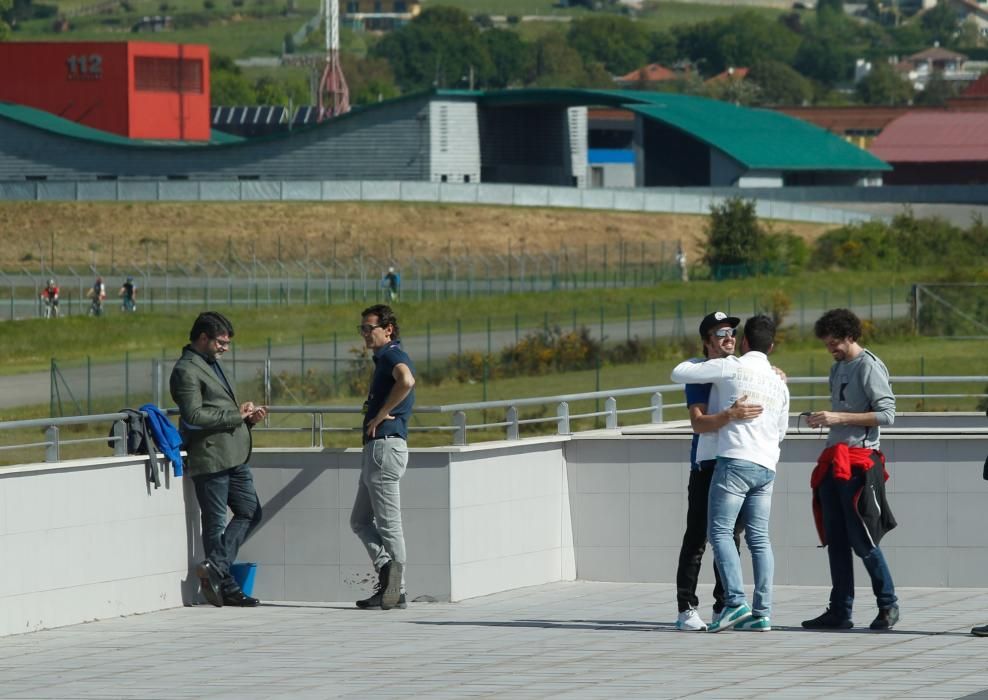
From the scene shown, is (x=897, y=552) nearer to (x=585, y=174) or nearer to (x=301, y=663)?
(x=301, y=663)

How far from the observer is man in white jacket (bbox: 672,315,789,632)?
11398 mm

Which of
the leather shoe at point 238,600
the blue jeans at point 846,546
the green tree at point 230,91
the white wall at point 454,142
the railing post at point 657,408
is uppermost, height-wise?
the green tree at point 230,91

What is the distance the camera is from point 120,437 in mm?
12867

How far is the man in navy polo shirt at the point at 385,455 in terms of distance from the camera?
41.3ft

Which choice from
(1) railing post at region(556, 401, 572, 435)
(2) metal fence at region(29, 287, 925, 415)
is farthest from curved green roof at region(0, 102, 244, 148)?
(1) railing post at region(556, 401, 572, 435)

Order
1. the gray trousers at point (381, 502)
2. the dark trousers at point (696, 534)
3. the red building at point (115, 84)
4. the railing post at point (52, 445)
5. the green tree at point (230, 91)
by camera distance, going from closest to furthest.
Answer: the dark trousers at point (696, 534)
the railing post at point (52, 445)
the gray trousers at point (381, 502)
the red building at point (115, 84)
the green tree at point (230, 91)

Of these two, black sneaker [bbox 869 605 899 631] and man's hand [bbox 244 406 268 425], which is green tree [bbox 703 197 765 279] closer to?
man's hand [bbox 244 406 268 425]

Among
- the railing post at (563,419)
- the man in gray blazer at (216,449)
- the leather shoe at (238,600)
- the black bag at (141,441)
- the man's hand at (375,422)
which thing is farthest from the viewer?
the railing post at (563,419)

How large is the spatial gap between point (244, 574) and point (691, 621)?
3340mm

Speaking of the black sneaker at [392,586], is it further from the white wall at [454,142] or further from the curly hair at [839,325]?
the white wall at [454,142]

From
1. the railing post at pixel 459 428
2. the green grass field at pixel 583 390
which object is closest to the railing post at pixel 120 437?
the railing post at pixel 459 428

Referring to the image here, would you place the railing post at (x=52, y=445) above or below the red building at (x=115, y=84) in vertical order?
below

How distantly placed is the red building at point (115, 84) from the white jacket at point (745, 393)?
83056 mm

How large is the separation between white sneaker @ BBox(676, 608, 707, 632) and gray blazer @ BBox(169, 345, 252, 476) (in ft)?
10.5
